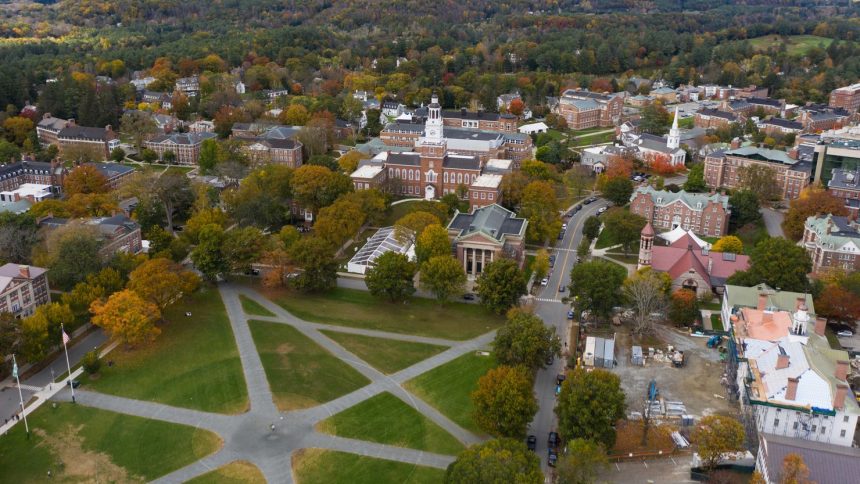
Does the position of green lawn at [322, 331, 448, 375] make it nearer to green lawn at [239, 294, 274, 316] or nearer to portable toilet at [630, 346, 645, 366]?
green lawn at [239, 294, 274, 316]

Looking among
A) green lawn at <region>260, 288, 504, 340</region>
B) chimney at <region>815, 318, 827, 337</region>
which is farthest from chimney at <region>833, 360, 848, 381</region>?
green lawn at <region>260, 288, 504, 340</region>

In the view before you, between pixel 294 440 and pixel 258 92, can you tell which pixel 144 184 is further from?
pixel 258 92

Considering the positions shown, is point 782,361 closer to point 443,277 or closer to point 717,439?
point 717,439

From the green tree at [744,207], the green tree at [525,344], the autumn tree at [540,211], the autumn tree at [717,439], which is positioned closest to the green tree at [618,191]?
the autumn tree at [540,211]

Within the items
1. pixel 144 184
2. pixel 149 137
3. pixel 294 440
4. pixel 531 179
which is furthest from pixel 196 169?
pixel 294 440

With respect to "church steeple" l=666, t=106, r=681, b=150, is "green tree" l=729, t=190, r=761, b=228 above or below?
below

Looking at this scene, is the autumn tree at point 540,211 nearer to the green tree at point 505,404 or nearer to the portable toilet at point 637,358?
the portable toilet at point 637,358
